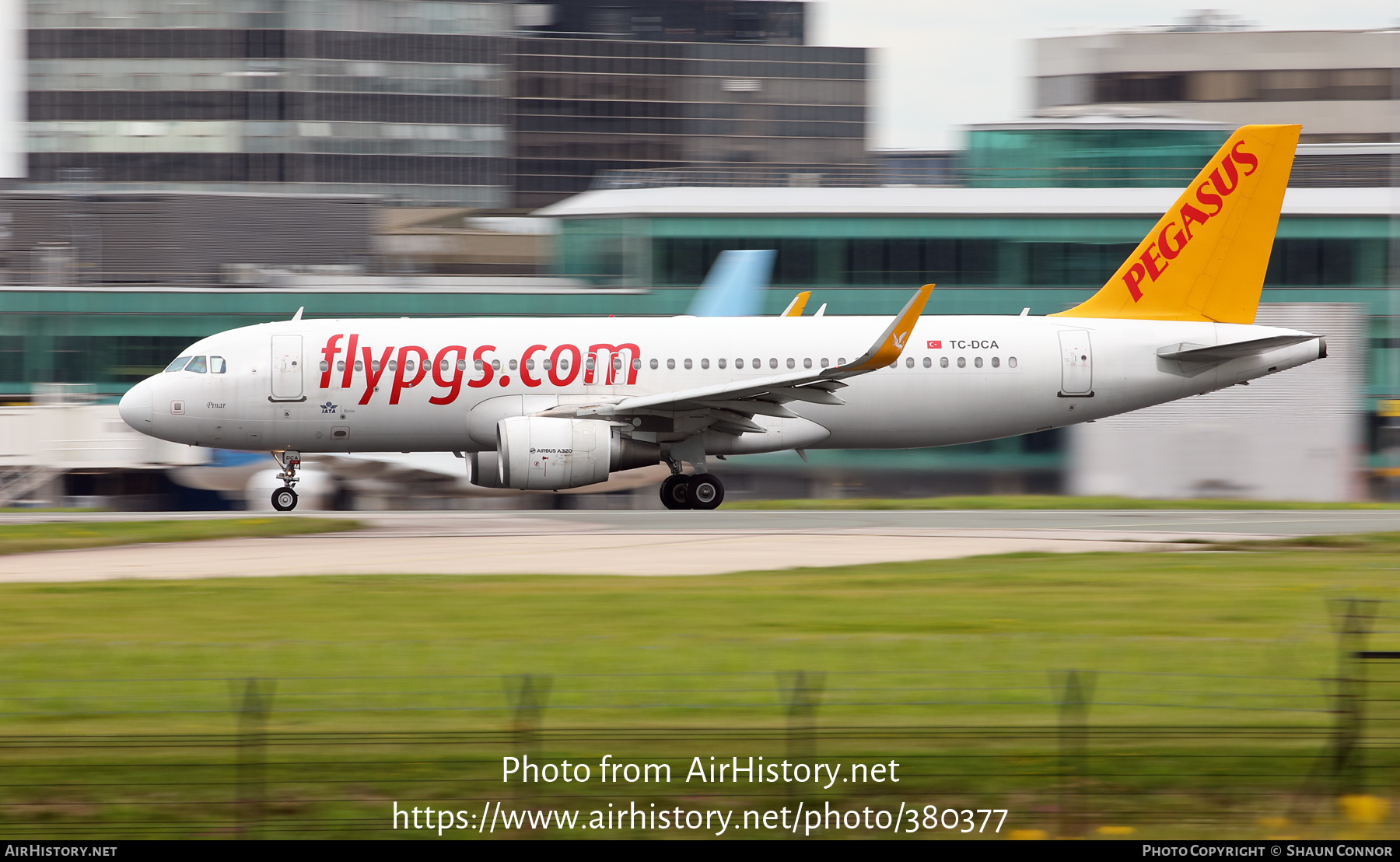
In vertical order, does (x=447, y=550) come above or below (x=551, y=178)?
below

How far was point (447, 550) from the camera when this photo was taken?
20266 millimetres

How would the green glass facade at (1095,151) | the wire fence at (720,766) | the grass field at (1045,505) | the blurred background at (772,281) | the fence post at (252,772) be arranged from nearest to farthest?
the fence post at (252,772) < the wire fence at (720,766) < the grass field at (1045,505) < the blurred background at (772,281) < the green glass facade at (1095,151)

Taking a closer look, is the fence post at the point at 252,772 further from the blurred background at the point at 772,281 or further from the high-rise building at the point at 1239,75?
the high-rise building at the point at 1239,75

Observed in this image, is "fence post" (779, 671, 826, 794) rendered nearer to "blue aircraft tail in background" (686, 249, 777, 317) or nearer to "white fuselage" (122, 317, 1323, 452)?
"white fuselage" (122, 317, 1323, 452)

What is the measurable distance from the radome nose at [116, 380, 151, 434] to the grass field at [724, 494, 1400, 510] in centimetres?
1049

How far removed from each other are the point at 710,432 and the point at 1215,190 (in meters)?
10.4

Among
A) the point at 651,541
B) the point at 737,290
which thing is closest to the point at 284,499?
the point at 651,541

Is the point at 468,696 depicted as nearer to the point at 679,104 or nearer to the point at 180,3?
the point at 180,3

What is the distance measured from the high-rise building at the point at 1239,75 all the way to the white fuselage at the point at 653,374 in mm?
77110

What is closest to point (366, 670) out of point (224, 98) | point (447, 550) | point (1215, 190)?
point (447, 550)

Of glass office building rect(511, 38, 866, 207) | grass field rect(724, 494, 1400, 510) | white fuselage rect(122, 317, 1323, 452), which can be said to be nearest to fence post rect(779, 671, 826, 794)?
white fuselage rect(122, 317, 1323, 452)

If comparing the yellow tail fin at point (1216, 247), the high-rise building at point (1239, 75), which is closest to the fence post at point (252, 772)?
the yellow tail fin at point (1216, 247)

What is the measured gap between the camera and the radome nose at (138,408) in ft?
84.5

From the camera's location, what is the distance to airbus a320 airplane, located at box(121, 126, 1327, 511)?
25.6 metres
